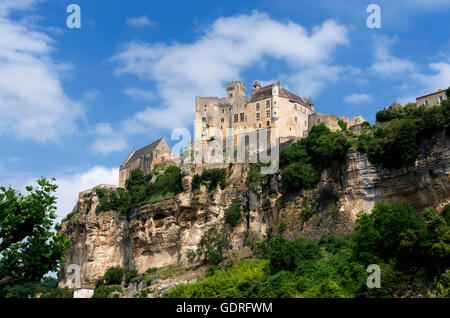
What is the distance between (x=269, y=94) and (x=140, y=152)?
70.3 ft

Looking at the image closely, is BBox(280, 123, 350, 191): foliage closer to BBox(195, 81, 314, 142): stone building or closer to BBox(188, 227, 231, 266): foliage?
BBox(188, 227, 231, 266): foliage

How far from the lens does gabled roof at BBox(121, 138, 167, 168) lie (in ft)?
258

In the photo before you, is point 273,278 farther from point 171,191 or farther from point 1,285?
point 171,191

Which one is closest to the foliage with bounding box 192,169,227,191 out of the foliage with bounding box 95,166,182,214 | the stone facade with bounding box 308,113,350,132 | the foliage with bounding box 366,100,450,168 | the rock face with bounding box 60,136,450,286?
the rock face with bounding box 60,136,450,286

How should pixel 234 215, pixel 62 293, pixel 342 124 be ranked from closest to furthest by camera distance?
pixel 234 215
pixel 342 124
pixel 62 293

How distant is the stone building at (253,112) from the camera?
71.6 meters

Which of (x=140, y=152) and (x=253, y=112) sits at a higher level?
(x=253, y=112)

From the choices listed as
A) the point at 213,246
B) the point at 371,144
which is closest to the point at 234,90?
the point at 213,246

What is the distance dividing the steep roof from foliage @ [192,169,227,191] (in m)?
20.2

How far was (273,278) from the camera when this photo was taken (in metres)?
37.0

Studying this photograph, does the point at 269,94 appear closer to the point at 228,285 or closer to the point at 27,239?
the point at 228,285

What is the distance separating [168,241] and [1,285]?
3870 centimetres

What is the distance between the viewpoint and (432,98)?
52500mm

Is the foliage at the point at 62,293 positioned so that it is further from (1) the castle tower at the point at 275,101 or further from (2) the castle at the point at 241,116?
(1) the castle tower at the point at 275,101
